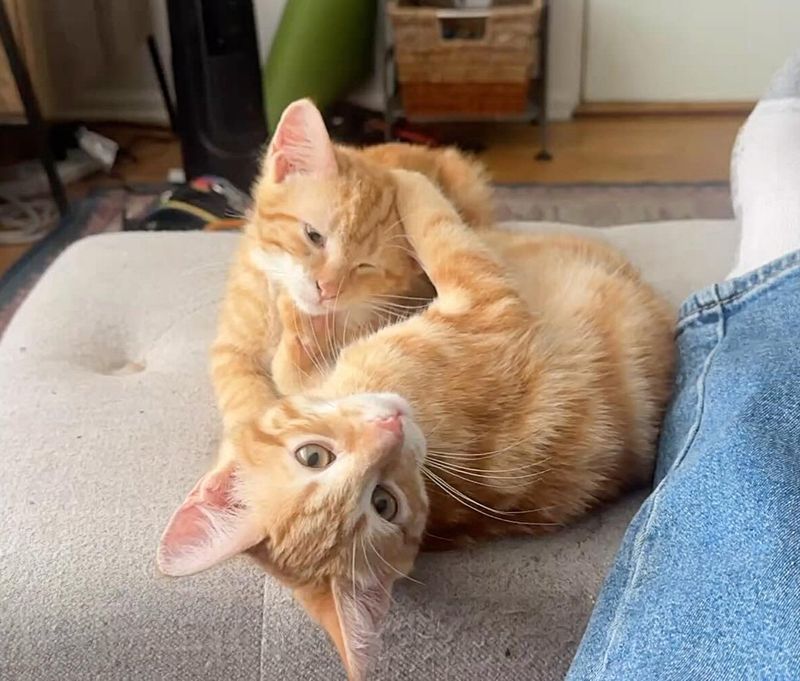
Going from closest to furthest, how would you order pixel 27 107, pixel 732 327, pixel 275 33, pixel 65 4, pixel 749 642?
pixel 749 642 < pixel 732 327 < pixel 27 107 < pixel 65 4 < pixel 275 33

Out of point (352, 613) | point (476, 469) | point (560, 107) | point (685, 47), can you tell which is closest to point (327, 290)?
point (476, 469)

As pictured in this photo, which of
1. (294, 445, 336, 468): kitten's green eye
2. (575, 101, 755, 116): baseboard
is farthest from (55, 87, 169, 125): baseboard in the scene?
(294, 445, 336, 468): kitten's green eye

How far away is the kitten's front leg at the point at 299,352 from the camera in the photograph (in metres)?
0.99

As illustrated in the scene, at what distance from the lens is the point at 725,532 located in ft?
2.01

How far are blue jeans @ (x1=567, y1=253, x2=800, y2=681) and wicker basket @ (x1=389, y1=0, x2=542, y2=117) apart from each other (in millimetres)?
1900

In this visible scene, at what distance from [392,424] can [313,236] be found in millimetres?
343

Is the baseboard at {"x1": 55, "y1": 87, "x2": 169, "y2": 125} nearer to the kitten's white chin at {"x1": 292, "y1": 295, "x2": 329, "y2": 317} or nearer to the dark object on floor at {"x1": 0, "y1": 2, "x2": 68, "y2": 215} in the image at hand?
the dark object on floor at {"x1": 0, "y1": 2, "x2": 68, "y2": 215}

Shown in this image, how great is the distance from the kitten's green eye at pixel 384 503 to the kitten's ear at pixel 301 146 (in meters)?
0.41

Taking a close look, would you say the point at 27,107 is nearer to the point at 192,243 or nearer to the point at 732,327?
the point at 192,243

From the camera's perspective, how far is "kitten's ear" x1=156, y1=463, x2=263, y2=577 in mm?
735

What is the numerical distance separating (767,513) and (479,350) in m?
0.35

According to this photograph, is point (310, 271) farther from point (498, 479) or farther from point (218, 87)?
point (218, 87)

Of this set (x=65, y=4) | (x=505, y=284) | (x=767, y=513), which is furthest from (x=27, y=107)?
(x=767, y=513)

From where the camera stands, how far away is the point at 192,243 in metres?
1.36
